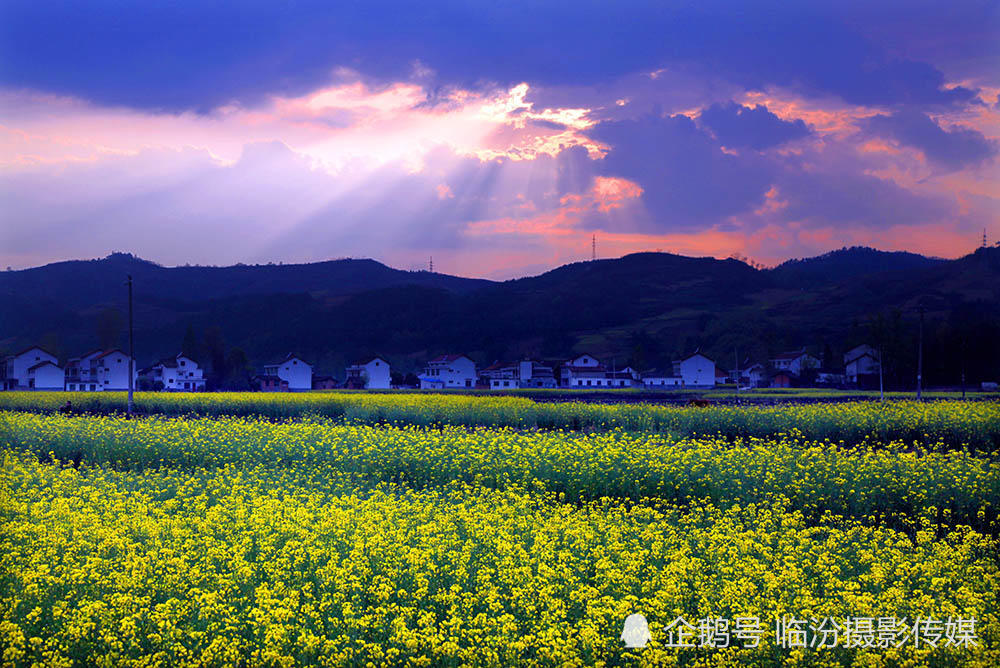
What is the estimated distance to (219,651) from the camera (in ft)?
20.8

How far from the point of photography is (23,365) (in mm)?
65812

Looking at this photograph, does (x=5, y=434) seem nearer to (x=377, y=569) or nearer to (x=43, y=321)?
(x=377, y=569)

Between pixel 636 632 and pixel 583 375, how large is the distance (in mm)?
93474

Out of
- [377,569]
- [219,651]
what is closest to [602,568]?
[377,569]

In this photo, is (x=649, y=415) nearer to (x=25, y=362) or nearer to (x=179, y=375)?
(x=25, y=362)

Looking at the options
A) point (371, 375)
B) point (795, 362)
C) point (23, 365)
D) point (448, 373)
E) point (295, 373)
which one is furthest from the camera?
point (795, 362)

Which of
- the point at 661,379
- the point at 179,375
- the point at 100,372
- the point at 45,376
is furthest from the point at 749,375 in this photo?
the point at 45,376

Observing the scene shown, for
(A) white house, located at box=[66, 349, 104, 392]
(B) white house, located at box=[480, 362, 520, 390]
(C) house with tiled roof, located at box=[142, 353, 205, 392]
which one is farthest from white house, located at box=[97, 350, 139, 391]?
(B) white house, located at box=[480, 362, 520, 390]

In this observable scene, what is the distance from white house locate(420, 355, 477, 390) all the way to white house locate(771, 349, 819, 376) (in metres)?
42.9

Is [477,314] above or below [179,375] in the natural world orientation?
above

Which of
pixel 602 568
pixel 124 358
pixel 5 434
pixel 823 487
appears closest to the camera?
pixel 602 568

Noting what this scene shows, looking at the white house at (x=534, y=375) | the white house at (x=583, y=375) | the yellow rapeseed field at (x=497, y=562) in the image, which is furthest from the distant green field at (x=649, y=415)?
the white house at (x=583, y=375)

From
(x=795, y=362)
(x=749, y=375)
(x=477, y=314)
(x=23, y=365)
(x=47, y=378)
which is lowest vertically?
(x=749, y=375)

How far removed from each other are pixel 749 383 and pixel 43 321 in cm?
9652
